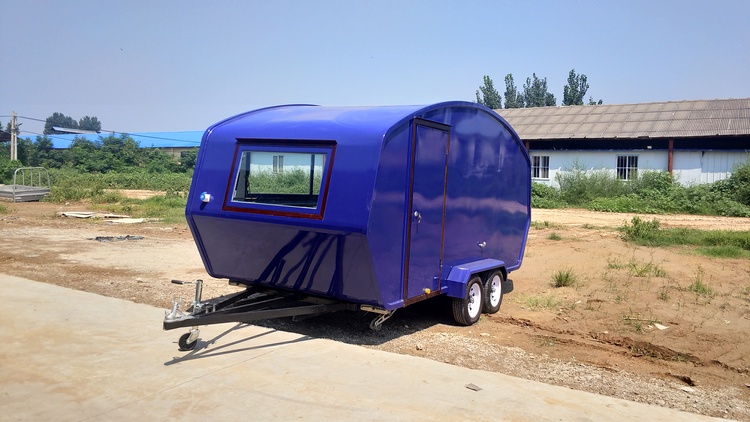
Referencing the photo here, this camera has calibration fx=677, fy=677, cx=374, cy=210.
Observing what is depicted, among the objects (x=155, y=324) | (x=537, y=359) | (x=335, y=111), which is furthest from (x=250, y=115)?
(x=537, y=359)

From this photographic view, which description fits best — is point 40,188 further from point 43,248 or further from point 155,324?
point 155,324

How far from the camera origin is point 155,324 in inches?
316

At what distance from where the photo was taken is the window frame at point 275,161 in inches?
263

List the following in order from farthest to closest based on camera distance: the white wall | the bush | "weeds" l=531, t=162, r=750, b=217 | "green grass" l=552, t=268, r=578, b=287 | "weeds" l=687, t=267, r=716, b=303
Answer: the bush
the white wall
"weeds" l=531, t=162, r=750, b=217
"green grass" l=552, t=268, r=578, b=287
"weeds" l=687, t=267, r=716, b=303

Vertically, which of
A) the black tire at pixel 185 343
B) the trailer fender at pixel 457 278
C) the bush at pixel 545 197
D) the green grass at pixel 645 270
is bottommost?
the black tire at pixel 185 343

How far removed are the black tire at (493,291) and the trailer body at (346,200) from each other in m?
0.37

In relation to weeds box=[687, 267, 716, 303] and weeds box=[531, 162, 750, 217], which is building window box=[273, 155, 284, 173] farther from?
weeds box=[531, 162, 750, 217]

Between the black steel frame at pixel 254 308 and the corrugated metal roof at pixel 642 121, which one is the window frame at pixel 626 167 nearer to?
the corrugated metal roof at pixel 642 121

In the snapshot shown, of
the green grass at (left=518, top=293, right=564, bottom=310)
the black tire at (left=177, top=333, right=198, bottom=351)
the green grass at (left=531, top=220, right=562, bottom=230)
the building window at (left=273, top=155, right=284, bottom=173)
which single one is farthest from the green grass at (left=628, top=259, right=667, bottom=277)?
the green grass at (left=531, top=220, right=562, bottom=230)

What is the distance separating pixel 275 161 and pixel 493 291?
364cm

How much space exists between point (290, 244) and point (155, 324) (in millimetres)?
2241

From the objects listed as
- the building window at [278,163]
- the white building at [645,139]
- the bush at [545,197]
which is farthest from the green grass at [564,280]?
the white building at [645,139]

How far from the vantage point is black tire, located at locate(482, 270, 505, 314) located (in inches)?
350

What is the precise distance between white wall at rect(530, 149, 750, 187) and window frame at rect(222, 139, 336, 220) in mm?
27770
